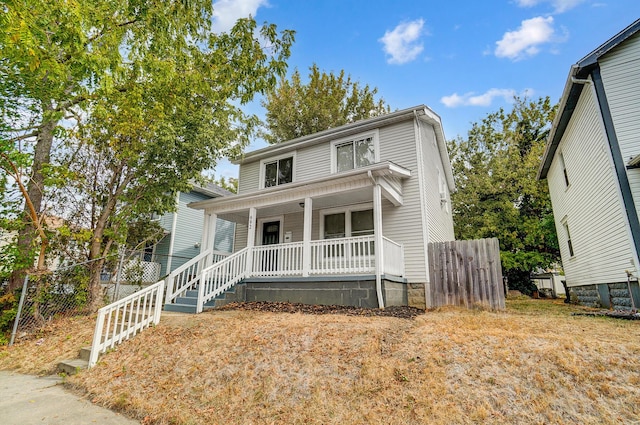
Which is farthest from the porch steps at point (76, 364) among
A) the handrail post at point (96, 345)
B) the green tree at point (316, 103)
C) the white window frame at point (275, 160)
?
the green tree at point (316, 103)

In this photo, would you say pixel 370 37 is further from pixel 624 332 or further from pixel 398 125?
pixel 624 332

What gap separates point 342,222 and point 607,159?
736 centimetres

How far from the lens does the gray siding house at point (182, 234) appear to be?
1664 cm

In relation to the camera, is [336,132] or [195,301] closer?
[195,301]

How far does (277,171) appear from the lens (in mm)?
13234

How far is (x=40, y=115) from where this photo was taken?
8.20 metres

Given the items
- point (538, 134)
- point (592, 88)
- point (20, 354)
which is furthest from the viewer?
point (538, 134)

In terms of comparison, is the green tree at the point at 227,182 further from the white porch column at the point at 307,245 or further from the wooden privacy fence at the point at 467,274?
the wooden privacy fence at the point at 467,274

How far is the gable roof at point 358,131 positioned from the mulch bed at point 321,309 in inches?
248

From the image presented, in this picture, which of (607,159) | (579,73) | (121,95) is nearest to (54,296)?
(121,95)

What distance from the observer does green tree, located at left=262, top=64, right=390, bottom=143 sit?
23.3m

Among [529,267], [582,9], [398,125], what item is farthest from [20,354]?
[529,267]

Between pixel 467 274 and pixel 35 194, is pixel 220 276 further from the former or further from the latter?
pixel 467 274

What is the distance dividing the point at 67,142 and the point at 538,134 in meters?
25.1
